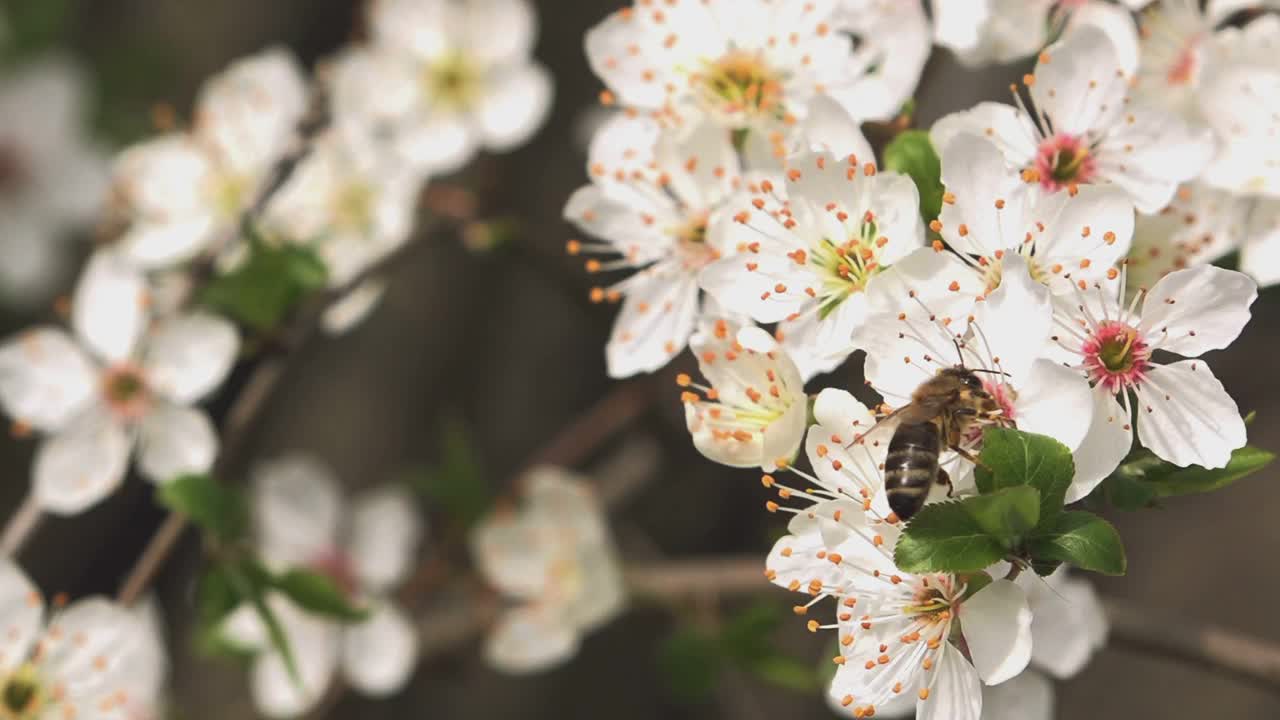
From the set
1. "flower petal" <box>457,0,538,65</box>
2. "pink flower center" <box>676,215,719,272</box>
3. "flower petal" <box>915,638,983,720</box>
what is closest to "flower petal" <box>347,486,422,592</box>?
"flower petal" <box>457,0,538,65</box>

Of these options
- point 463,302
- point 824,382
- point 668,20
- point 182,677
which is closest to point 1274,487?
point 824,382

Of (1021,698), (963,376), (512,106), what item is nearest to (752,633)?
(1021,698)

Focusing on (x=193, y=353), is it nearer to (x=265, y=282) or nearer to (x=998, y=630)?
(x=265, y=282)

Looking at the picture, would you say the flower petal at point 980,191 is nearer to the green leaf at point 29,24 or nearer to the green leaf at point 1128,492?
A: the green leaf at point 1128,492

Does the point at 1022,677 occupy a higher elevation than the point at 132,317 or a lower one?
lower

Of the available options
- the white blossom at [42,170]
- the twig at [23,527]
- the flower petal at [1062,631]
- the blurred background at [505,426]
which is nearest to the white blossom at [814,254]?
the flower petal at [1062,631]

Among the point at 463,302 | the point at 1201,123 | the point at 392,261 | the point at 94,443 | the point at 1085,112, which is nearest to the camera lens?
the point at 1085,112

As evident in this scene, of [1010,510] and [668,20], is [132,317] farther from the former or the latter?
[1010,510]
